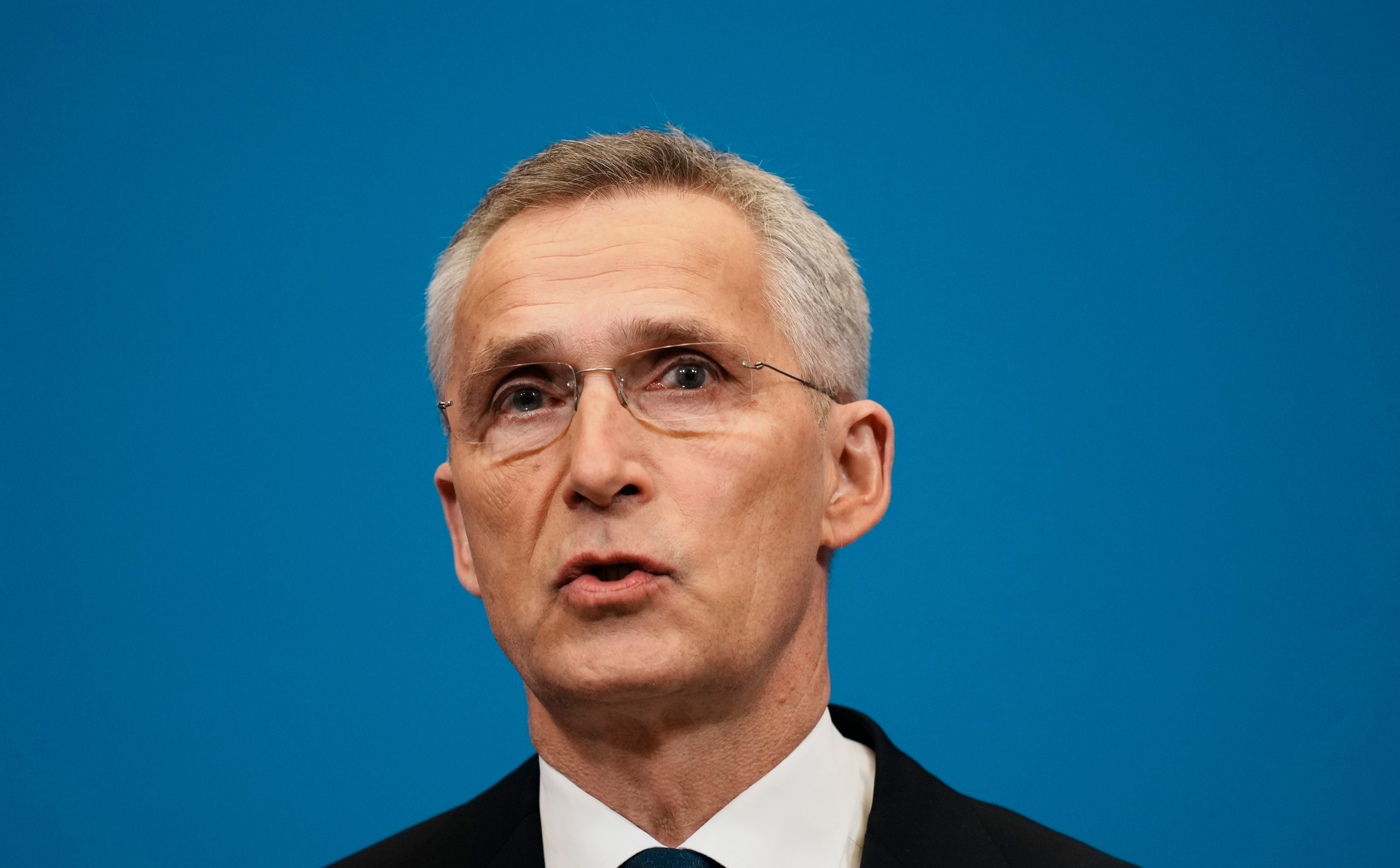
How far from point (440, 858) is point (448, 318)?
115 cm

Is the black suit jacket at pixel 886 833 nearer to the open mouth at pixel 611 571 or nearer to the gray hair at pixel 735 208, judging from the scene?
the open mouth at pixel 611 571

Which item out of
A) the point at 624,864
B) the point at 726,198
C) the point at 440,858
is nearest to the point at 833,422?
the point at 726,198

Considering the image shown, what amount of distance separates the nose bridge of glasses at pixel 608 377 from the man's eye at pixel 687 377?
104 millimetres

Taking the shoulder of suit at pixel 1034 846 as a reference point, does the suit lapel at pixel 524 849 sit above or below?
above

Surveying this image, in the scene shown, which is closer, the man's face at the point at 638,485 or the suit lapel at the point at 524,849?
the man's face at the point at 638,485

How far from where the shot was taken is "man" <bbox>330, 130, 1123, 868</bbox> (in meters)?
2.00

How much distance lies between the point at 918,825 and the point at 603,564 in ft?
2.74

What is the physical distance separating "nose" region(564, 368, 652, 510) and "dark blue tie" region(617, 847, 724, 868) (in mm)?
638

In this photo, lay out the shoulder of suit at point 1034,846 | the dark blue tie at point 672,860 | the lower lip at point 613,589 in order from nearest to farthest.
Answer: the lower lip at point 613,589 < the dark blue tie at point 672,860 < the shoulder of suit at point 1034,846

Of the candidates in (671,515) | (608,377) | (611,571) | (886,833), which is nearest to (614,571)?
(611,571)

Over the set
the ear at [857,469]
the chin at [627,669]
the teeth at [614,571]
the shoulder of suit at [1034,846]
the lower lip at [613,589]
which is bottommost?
the shoulder of suit at [1034,846]

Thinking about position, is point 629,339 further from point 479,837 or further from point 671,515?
point 479,837

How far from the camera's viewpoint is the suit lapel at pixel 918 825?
2.21m

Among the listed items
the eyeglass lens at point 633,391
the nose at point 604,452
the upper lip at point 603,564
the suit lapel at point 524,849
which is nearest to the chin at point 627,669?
the upper lip at point 603,564
